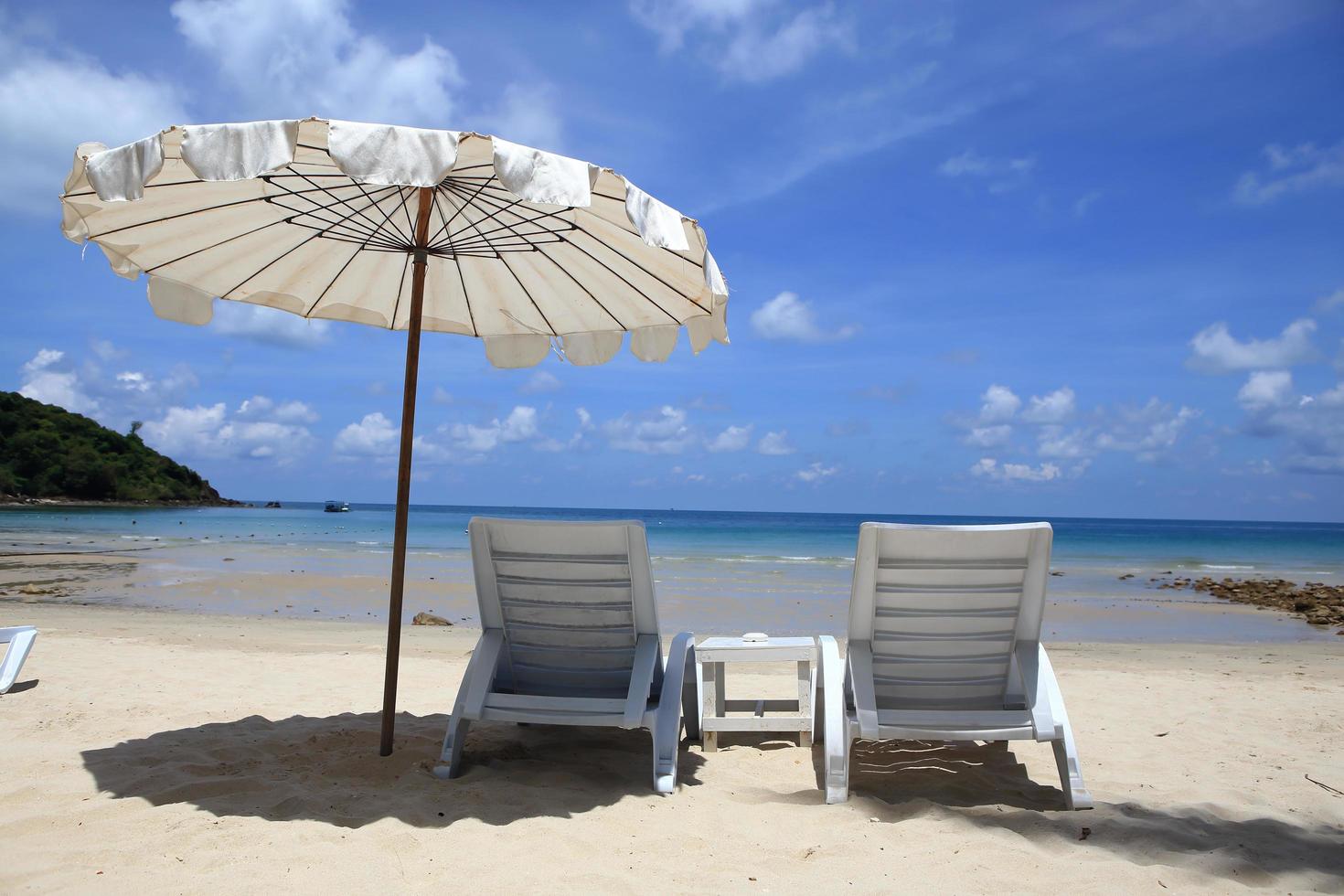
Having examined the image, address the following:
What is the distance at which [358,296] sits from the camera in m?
4.61

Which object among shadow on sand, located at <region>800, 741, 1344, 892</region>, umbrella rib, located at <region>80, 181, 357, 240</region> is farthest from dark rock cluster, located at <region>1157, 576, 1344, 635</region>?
umbrella rib, located at <region>80, 181, 357, 240</region>

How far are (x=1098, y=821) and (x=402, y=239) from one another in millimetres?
3697

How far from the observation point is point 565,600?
3.69 metres

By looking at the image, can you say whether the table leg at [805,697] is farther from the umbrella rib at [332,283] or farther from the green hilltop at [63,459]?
the green hilltop at [63,459]

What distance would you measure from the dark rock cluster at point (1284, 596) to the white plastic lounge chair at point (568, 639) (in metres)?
11.1

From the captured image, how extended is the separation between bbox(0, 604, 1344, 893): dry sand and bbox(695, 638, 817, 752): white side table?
0.42 feet

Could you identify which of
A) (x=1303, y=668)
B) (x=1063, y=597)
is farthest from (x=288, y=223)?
(x=1063, y=597)

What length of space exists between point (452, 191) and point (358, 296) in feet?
4.16

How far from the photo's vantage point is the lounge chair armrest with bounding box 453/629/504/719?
360 cm

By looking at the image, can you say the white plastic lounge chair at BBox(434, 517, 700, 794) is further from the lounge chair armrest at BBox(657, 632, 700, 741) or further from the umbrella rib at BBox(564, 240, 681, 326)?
the umbrella rib at BBox(564, 240, 681, 326)

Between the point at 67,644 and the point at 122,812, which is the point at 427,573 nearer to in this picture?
the point at 67,644

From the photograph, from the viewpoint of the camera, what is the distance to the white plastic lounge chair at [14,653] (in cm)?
484

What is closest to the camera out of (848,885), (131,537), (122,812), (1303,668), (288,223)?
(848,885)

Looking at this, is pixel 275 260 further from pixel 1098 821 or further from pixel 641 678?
pixel 1098 821
